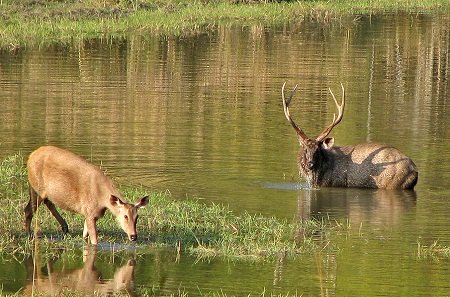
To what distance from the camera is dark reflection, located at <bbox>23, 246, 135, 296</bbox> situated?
1044 centimetres

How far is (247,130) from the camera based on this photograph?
19984 mm

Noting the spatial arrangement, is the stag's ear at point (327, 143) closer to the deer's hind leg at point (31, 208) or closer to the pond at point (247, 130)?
the pond at point (247, 130)

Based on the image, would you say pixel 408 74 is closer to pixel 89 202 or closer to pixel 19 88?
pixel 19 88

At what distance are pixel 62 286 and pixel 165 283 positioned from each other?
0.85m

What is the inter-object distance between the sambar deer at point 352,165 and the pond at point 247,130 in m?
0.21

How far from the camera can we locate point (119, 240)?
12047mm

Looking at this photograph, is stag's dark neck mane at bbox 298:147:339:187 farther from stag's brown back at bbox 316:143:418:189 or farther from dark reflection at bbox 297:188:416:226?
dark reflection at bbox 297:188:416:226

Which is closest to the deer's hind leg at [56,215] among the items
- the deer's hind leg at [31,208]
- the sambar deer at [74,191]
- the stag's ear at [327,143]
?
the sambar deer at [74,191]

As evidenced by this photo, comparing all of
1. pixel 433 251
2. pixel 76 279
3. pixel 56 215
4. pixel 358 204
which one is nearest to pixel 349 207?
pixel 358 204

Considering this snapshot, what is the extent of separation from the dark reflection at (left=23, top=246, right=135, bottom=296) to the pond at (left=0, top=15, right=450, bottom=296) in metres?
0.03

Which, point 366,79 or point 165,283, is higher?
point 366,79

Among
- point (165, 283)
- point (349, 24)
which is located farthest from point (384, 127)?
point (349, 24)

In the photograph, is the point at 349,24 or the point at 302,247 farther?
the point at 349,24

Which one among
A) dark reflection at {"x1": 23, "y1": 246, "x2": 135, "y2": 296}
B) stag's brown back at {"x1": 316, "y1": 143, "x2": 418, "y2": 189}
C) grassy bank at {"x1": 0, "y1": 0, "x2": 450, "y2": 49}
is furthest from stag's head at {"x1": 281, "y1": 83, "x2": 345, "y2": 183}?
grassy bank at {"x1": 0, "y1": 0, "x2": 450, "y2": 49}
